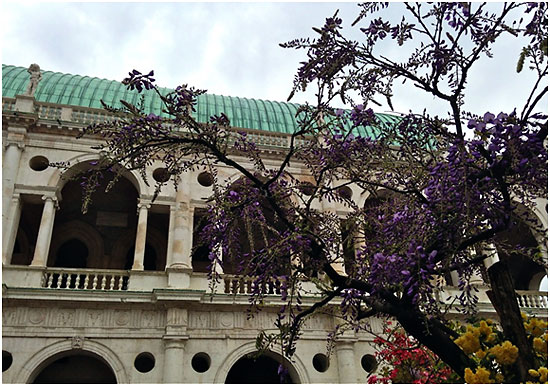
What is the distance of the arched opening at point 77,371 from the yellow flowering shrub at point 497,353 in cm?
1477

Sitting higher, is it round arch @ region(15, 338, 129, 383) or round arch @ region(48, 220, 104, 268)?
round arch @ region(48, 220, 104, 268)

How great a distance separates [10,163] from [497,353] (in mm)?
16191

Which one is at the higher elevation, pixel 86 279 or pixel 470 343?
pixel 86 279

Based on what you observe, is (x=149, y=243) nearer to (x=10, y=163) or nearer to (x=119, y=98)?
(x=10, y=163)

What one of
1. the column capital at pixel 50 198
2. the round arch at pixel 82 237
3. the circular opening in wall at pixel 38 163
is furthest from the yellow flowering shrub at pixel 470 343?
the round arch at pixel 82 237

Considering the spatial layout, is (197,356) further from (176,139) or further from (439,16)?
(439,16)

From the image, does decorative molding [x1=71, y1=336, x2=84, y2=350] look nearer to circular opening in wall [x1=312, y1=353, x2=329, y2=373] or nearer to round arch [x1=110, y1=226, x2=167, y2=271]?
round arch [x1=110, y1=226, x2=167, y2=271]

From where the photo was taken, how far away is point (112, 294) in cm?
1454

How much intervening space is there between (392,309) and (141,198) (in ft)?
43.7

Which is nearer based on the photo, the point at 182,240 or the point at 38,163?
the point at 182,240

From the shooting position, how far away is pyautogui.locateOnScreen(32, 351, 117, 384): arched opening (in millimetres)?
16250

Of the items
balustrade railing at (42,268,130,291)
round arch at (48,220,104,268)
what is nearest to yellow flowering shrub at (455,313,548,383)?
balustrade railing at (42,268,130,291)

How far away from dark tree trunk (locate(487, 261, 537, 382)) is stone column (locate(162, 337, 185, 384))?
1138 cm

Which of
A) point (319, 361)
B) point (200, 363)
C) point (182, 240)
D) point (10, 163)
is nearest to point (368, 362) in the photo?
point (319, 361)
